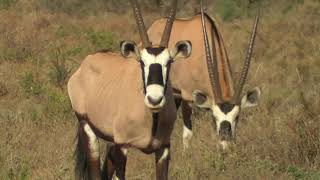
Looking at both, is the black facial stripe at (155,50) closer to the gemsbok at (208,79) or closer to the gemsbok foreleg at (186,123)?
the gemsbok at (208,79)

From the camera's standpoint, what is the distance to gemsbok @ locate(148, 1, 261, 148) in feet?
22.5

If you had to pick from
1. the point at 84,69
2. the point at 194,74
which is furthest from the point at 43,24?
the point at 84,69

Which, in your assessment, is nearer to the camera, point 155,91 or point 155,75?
point 155,91

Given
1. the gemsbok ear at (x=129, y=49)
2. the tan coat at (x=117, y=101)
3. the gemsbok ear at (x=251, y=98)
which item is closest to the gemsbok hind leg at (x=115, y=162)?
the tan coat at (x=117, y=101)

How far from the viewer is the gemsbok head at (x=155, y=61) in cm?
496

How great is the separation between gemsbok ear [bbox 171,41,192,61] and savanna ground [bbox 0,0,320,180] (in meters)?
1.59

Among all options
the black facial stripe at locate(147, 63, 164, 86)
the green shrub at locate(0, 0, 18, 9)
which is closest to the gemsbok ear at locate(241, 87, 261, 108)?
the black facial stripe at locate(147, 63, 164, 86)

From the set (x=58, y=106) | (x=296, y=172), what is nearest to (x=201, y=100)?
(x=296, y=172)

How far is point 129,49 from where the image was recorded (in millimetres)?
5613

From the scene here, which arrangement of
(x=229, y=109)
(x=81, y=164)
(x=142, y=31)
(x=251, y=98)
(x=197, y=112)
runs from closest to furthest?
(x=142, y=31)
(x=81, y=164)
(x=229, y=109)
(x=251, y=98)
(x=197, y=112)

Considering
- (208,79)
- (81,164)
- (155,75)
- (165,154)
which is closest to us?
(155,75)

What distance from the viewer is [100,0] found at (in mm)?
28984

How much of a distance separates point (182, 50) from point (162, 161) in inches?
41.0

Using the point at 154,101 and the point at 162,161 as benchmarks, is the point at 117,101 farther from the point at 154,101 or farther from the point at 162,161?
the point at 154,101
